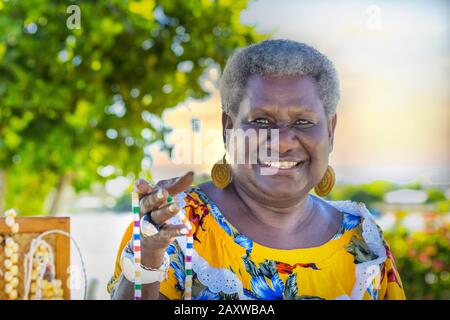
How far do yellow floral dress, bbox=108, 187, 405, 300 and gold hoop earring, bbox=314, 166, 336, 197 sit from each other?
12 centimetres

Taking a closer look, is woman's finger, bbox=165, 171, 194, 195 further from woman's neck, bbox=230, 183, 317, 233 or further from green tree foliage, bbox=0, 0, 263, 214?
green tree foliage, bbox=0, 0, 263, 214

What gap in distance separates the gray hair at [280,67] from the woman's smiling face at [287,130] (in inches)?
0.7

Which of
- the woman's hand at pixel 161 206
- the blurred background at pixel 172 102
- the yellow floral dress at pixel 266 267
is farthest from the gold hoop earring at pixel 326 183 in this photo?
the blurred background at pixel 172 102

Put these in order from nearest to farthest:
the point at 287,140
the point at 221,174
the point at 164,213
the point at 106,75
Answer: the point at 164,213
the point at 287,140
the point at 221,174
the point at 106,75

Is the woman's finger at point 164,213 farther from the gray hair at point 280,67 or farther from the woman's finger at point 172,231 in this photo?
the gray hair at point 280,67

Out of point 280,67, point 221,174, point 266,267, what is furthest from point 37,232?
point 280,67

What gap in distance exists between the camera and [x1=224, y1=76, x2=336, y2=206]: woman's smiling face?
1.61m

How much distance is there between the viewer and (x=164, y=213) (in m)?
1.28

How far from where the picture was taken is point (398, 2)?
2879mm

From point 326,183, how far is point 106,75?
2485 millimetres

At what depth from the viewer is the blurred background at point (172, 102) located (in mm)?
3115

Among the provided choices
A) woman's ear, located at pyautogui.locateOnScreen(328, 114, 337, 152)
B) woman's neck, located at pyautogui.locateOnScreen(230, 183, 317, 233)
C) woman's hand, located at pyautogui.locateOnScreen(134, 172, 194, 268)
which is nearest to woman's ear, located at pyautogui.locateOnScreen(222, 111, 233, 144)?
woman's neck, located at pyautogui.locateOnScreen(230, 183, 317, 233)

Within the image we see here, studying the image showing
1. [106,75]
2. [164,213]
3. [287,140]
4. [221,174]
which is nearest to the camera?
[164,213]

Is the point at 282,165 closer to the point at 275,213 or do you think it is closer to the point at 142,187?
the point at 275,213
